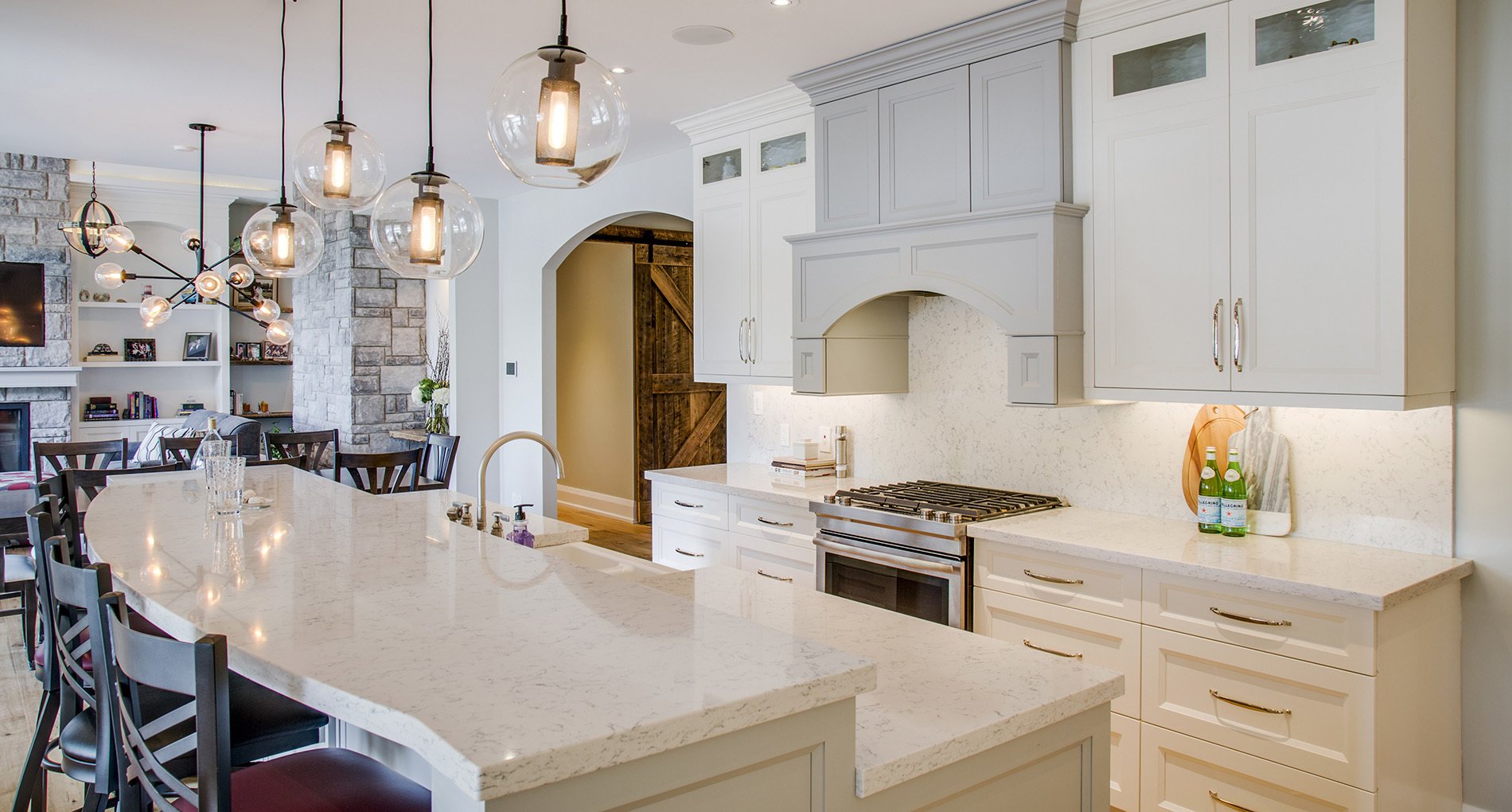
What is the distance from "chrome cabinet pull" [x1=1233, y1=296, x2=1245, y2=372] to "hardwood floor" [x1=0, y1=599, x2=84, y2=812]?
12.1 ft

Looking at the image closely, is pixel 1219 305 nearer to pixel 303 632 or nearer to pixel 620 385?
pixel 303 632

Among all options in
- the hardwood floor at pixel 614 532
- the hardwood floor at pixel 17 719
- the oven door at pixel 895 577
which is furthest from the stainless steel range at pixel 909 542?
the hardwood floor at pixel 614 532

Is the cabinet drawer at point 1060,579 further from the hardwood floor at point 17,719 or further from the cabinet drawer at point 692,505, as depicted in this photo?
the hardwood floor at point 17,719

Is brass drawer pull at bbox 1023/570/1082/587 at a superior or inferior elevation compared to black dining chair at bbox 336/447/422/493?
inferior

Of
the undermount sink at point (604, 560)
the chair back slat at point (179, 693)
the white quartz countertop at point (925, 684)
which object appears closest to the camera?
the chair back slat at point (179, 693)

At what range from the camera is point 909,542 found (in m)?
3.29

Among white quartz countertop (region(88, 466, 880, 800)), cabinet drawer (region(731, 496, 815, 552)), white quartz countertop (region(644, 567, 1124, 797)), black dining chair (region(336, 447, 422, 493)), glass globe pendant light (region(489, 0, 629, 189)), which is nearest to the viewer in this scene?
white quartz countertop (region(88, 466, 880, 800))

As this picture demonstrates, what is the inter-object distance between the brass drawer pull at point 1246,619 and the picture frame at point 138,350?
336 inches

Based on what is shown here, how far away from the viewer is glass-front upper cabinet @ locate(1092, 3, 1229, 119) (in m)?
2.79

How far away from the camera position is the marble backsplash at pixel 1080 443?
8.81 feet

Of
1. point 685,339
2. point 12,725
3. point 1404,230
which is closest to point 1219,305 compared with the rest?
point 1404,230

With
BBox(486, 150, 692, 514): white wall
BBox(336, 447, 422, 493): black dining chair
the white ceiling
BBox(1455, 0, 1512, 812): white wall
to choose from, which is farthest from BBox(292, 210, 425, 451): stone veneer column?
BBox(1455, 0, 1512, 812): white wall

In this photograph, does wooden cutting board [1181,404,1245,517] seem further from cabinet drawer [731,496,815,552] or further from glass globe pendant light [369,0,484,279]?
glass globe pendant light [369,0,484,279]

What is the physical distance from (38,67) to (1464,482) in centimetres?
546
